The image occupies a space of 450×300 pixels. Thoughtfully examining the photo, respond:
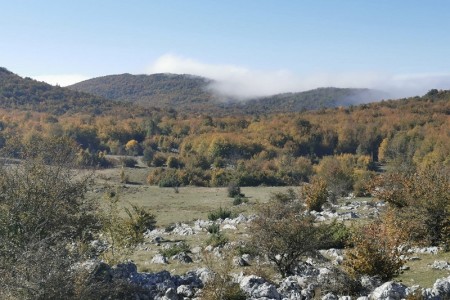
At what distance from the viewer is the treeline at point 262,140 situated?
87000 mm

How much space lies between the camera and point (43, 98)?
16650 cm

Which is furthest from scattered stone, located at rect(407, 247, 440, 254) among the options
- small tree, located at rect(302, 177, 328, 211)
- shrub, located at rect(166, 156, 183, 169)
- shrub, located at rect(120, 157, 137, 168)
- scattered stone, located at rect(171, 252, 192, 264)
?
shrub, located at rect(120, 157, 137, 168)

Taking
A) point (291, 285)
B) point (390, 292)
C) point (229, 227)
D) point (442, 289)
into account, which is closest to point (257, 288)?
point (291, 285)

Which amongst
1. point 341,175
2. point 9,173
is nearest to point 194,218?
point 341,175

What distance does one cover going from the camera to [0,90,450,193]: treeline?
87.0m

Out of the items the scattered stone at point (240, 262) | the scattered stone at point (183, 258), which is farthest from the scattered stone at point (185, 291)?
the scattered stone at point (183, 258)

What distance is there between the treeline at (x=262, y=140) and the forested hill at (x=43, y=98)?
12.6 m

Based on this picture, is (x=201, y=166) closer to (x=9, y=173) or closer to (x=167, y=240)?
(x=167, y=240)

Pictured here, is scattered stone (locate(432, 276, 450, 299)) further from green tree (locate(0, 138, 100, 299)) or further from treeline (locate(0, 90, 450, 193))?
treeline (locate(0, 90, 450, 193))

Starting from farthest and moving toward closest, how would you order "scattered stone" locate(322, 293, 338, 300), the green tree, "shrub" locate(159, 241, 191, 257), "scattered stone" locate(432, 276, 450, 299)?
"shrub" locate(159, 241, 191, 257), "scattered stone" locate(322, 293, 338, 300), "scattered stone" locate(432, 276, 450, 299), the green tree

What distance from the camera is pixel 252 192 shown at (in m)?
68.1

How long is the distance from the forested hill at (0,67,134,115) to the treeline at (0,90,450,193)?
12.6 meters

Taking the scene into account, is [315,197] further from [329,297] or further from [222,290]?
[222,290]

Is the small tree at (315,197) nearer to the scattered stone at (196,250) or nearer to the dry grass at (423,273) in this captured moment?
the scattered stone at (196,250)
